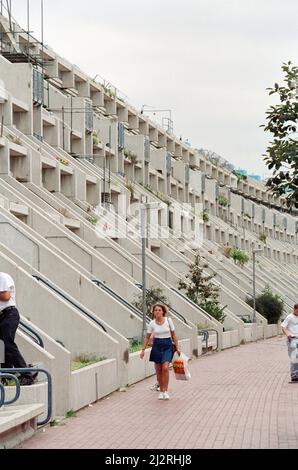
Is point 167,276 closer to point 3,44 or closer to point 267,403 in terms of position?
point 3,44

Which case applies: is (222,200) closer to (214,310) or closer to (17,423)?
(214,310)

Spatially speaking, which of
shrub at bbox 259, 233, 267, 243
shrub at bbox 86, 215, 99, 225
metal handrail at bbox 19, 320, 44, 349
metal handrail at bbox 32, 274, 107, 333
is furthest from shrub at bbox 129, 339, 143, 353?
shrub at bbox 259, 233, 267, 243

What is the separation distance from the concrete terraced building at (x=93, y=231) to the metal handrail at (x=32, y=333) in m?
0.05

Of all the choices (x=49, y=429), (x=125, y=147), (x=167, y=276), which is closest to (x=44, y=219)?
(x=167, y=276)

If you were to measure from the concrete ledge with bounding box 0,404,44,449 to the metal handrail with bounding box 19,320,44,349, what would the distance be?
2.39 metres

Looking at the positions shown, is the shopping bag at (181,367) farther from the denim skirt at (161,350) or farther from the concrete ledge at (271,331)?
the concrete ledge at (271,331)

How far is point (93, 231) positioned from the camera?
3844 cm

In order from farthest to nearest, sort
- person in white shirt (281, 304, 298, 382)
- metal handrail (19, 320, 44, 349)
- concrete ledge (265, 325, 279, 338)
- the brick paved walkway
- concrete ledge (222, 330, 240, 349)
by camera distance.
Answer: concrete ledge (265, 325, 279, 338) → concrete ledge (222, 330, 240, 349) → person in white shirt (281, 304, 298, 382) → metal handrail (19, 320, 44, 349) → the brick paved walkway

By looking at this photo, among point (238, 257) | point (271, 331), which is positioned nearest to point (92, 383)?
point (271, 331)

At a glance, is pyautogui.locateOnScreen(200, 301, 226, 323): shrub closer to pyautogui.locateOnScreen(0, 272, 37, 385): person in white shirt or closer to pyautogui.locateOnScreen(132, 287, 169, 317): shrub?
pyautogui.locateOnScreen(132, 287, 169, 317): shrub

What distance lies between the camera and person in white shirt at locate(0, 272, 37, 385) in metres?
14.0

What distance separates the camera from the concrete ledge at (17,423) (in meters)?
11.6

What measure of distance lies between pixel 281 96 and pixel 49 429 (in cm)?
547

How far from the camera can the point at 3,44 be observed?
5150 centimetres
